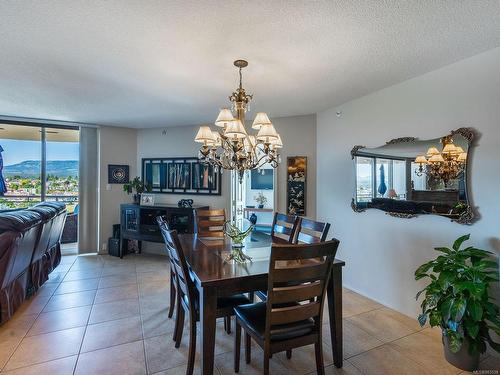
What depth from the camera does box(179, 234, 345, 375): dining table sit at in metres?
1.65

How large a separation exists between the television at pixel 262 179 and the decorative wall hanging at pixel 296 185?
126 centimetres

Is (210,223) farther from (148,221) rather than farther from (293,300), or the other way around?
(148,221)

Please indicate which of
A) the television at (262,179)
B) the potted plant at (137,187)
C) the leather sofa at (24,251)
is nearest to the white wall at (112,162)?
the potted plant at (137,187)

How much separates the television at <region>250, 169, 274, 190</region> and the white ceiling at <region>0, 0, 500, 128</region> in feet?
7.52

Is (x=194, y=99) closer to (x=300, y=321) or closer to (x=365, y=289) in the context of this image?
(x=300, y=321)

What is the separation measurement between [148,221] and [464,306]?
14.6 feet

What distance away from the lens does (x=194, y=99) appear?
3473 millimetres

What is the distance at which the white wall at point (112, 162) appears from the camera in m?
5.08

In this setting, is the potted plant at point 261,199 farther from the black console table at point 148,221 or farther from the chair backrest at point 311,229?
the chair backrest at point 311,229

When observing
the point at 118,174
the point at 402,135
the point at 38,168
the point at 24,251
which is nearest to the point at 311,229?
the point at 402,135

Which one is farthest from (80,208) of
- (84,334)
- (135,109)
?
(84,334)

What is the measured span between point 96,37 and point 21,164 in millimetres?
4278

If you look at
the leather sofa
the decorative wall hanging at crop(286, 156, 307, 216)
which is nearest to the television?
the decorative wall hanging at crop(286, 156, 307, 216)

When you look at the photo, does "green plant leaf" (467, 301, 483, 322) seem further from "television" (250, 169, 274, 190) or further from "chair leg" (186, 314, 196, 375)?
"television" (250, 169, 274, 190)
